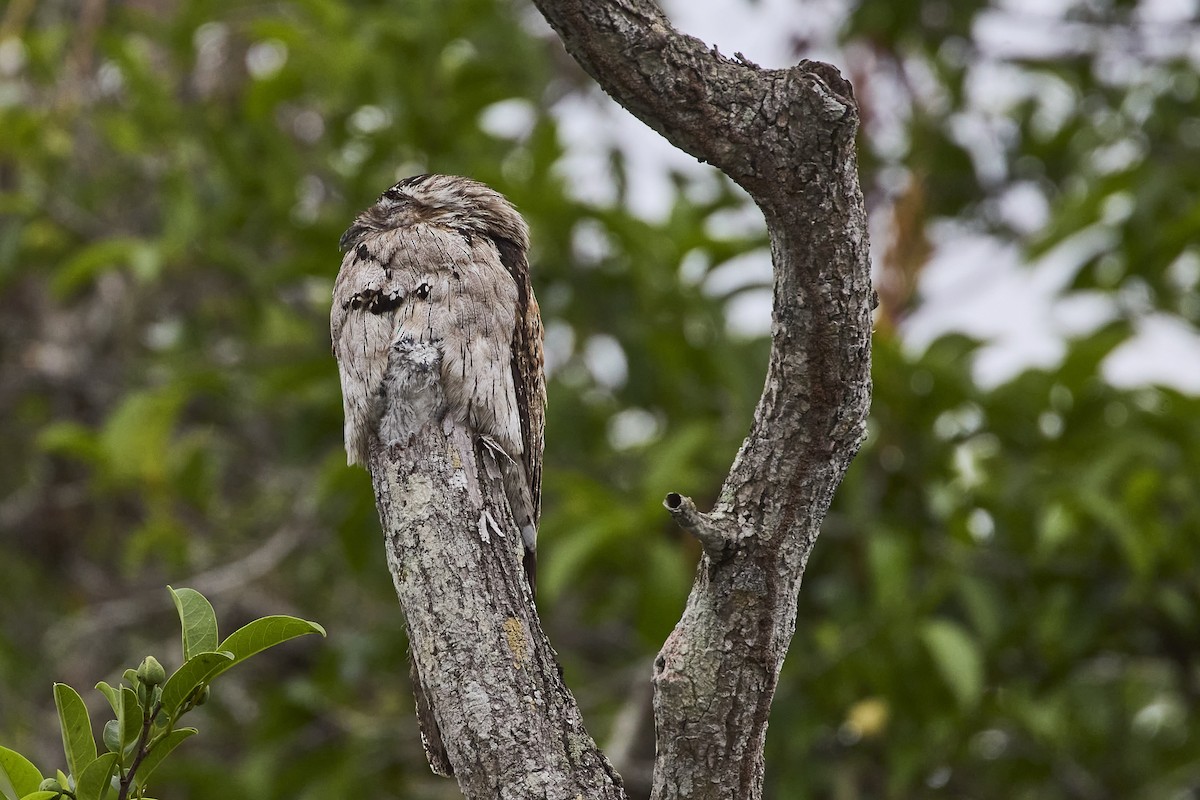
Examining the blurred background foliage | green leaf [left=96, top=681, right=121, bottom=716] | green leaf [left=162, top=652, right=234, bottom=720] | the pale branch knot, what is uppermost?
the blurred background foliage

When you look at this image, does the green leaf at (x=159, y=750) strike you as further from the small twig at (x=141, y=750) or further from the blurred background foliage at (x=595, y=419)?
the blurred background foliage at (x=595, y=419)

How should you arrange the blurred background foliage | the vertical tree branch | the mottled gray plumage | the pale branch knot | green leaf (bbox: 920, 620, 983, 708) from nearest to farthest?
the pale branch knot
the vertical tree branch
the mottled gray plumage
green leaf (bbox: 920, 620, 983, 708)
the blurred background foliage

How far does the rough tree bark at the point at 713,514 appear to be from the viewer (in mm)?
1993

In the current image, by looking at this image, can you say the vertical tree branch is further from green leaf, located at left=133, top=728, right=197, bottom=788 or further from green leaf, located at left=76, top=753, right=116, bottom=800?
green leaf, located at left=76, top=753, right=116, bottom=800

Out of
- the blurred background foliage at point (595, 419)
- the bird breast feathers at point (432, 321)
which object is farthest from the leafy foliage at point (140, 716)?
the blurred background foliage at point (595, 419)

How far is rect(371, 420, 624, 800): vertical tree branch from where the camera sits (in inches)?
89.7

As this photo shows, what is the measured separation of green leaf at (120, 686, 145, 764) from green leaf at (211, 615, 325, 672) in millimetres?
145

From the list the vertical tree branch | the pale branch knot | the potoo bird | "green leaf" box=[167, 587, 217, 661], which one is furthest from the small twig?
the pale branch knot

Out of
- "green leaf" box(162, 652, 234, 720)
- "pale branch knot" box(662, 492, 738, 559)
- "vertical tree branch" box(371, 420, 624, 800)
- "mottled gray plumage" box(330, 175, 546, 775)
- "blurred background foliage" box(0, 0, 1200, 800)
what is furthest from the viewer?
"blurred background foliage" box(0, 0, 1200, 800)

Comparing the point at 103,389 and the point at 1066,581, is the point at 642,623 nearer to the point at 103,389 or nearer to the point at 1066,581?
the point at 1066,581

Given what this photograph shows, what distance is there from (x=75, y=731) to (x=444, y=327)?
42.4 inches

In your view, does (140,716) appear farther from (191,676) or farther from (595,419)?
(595,419)

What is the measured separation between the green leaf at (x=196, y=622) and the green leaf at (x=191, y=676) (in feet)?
0.20

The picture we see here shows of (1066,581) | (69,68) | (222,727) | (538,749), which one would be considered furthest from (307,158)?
(538,749)
